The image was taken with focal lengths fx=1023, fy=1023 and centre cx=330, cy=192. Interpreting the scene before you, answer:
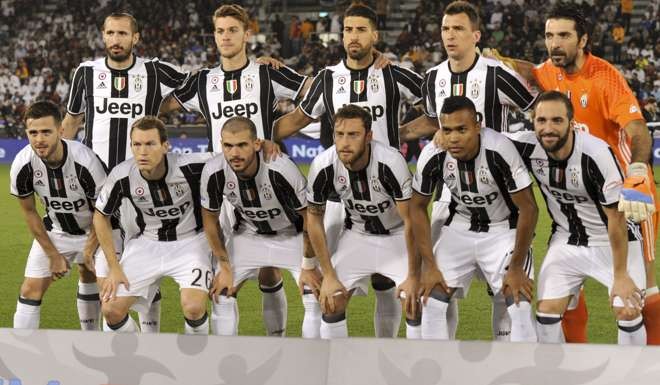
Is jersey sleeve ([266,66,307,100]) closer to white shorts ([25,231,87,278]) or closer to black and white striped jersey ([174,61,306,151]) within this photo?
black and white striped jersey ([174,61,306,151])

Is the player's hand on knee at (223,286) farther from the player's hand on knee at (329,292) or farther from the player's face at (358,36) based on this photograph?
the player's face at (358,36)

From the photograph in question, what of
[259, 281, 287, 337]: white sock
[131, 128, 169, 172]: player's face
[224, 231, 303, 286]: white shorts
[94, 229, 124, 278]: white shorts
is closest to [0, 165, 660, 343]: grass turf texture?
[259, 281, 287, 337]: white sock

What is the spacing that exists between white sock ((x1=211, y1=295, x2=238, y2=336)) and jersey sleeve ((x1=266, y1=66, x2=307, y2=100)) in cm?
154

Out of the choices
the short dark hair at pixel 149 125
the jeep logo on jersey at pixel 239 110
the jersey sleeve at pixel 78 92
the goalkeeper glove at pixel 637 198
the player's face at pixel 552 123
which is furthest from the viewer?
the jersey sleeve at pixel 78 92

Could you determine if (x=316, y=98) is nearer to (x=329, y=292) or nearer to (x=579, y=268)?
(x=329, y=292)

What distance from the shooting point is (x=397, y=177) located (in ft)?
18.9

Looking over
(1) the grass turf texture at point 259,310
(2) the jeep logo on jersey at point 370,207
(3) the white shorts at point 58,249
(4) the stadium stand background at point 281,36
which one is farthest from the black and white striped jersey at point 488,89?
(4) the stadium stand background at point 281,36

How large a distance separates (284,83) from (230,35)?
0.51 metres

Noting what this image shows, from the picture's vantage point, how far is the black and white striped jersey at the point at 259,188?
589cm

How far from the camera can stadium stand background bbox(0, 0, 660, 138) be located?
2283cm

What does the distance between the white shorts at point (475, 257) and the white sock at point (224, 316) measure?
4.02 ft

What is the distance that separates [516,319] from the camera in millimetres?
5535

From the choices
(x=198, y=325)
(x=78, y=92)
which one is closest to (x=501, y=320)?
(x=198, y=325)

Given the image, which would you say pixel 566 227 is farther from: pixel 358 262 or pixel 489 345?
pixel 489 345
